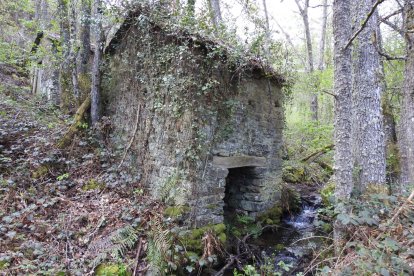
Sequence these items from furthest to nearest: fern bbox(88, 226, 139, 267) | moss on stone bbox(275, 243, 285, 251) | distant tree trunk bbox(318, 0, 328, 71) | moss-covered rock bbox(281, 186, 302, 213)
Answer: distant tree trunk bbox(318, 0, 328, 71) → moss-covered rock bbox(281, 186, 302, 213) → moss on stone bbox(275, 243, 285, 251) → fern bbox(88, 226, 139, 267)

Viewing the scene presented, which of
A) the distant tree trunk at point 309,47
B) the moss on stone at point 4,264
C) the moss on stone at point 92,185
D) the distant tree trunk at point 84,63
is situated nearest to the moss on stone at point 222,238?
the moss on stone at point 92,185

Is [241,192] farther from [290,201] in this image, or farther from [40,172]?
[40,172]

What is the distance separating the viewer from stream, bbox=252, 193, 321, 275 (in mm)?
4438

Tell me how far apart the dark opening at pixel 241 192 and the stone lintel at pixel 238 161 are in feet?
0.79

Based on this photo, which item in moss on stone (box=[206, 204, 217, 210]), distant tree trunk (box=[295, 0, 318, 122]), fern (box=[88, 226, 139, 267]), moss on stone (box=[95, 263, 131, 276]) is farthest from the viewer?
distant tree trunk (box=[295, 0, 318, 122])

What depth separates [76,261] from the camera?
343cm

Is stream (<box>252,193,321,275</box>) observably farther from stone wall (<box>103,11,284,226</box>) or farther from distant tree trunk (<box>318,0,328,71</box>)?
distant tree trunk (<box>318,0,328,71</box>)

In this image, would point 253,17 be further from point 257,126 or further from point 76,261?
point 76,261

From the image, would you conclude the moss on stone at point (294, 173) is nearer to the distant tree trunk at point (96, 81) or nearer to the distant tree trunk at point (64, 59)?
the distant tree trunk at point (96, 81)

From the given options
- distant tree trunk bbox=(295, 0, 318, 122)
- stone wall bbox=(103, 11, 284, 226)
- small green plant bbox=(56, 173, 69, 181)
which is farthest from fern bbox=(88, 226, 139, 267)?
distant tree trunk bbox=(295, 0, 318, 122)

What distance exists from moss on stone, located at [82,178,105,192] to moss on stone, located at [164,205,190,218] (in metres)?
1.31

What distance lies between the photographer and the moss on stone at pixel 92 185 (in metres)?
4.77

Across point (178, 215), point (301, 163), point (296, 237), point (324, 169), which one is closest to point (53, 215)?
point (178, 215)

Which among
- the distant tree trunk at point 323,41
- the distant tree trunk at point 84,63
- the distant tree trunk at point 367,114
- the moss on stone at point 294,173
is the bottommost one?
the moss on stone at point 294,173
